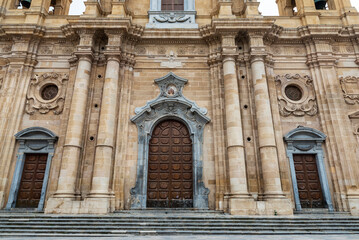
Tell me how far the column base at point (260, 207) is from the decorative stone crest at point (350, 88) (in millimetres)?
6423

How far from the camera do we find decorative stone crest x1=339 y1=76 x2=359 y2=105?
1234cm

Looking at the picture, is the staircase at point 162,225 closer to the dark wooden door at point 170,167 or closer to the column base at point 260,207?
the column base at point 260,207

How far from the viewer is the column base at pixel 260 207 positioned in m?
9.69

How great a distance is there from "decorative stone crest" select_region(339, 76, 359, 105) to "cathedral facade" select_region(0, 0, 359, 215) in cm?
6

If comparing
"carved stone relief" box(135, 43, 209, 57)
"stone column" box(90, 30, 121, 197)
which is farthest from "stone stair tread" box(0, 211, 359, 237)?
"carved stone relief" box(135, 43, 209, 57)

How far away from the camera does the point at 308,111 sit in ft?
40.1

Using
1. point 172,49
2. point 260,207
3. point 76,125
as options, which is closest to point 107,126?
point 76,125

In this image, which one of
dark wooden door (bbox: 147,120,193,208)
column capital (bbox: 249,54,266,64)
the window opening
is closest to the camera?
dark wooden door (bbox: 147,120,193,208)

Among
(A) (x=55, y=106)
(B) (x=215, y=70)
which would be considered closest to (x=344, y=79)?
(B) (x=215, y=70)

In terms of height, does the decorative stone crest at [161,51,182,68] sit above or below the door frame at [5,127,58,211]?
above

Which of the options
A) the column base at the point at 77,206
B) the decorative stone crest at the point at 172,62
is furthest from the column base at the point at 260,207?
the decorative stone crest at the point at 172,62

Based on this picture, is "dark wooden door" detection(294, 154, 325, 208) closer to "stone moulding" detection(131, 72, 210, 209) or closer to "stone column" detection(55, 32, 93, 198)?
"stone moulding" detection(131, 72, 210, 209)

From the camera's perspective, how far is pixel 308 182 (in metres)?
11.3

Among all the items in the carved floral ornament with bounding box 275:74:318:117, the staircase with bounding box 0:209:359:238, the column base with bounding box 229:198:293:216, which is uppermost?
the carved floral ornament with bounding box 275:74:318:117
